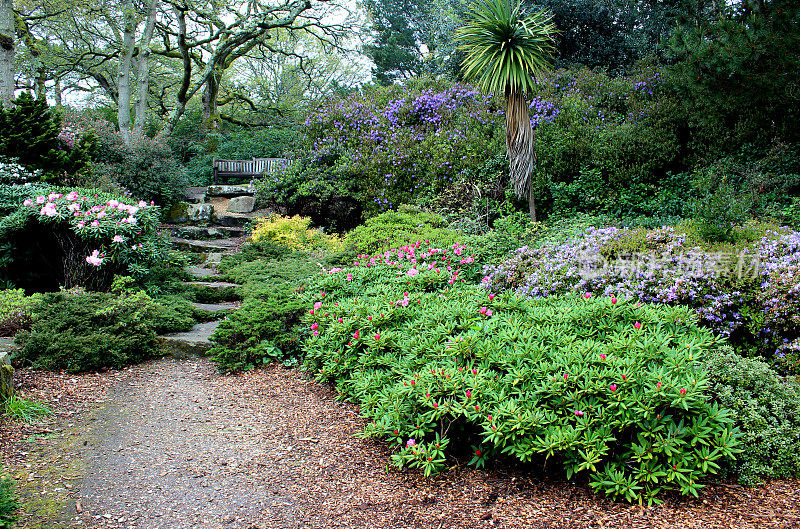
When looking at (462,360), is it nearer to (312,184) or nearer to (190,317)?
(190,317)

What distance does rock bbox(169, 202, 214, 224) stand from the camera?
11438 mm

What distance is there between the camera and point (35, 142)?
7.68 metres

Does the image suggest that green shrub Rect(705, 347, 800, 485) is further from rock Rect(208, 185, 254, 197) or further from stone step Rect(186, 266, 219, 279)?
rock Rect(208, 185, 254, 197)

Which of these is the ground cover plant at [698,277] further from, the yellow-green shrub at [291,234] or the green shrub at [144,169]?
the green shrub at [144,169]

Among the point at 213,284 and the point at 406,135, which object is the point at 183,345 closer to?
the point at 213,284

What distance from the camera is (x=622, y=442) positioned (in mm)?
2795

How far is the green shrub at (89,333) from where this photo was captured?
4.48m

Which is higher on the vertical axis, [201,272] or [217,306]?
[201,272]

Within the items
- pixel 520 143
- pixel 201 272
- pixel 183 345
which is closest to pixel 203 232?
pixel 201 272

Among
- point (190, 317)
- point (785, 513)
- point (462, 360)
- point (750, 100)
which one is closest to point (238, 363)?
point (190, 317)

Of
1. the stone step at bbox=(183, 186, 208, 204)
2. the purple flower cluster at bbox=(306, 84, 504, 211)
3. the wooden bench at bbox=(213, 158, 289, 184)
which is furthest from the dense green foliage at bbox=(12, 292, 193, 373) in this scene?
the wooden bench at bbox=(213, 158, 289, 184)

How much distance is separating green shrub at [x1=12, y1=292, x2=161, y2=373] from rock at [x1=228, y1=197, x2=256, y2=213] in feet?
23.2

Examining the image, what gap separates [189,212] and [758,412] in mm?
11020

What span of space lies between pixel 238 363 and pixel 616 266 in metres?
3.39
